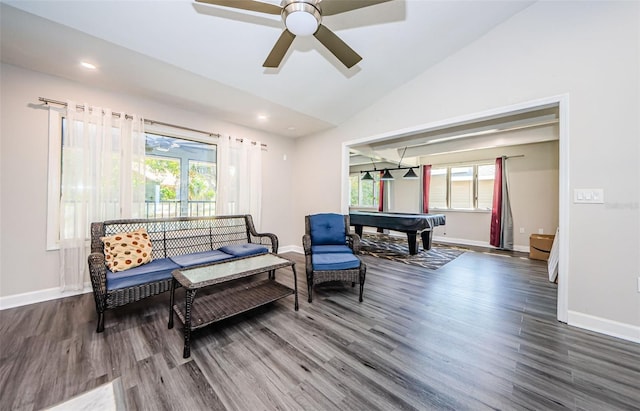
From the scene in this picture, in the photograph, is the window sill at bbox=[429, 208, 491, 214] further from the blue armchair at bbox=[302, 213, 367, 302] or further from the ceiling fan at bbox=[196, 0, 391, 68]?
the ceiling fan at bbox=[196, 0, 391, 68]

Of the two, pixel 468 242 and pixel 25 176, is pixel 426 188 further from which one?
pixel 25 176


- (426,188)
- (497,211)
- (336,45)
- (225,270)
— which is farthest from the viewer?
(426,188)

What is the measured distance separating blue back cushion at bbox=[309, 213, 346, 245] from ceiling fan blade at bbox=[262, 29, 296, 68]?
6.54ft

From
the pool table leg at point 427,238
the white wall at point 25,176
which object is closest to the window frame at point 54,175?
the white wall at point 25,176

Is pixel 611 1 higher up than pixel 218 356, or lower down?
higher up

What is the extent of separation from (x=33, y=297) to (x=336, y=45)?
4.10 metres

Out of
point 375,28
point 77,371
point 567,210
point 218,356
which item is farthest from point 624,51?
point 77,371

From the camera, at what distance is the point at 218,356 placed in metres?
1.75

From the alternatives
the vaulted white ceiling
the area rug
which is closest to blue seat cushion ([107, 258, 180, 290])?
the vaulted white ceiling

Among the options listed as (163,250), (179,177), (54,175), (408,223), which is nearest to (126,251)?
(163,250)

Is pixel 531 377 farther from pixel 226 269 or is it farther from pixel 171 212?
pixel 171 212

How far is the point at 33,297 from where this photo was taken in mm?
2564

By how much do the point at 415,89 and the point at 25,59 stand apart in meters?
4.55

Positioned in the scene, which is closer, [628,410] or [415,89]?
[628,410]
